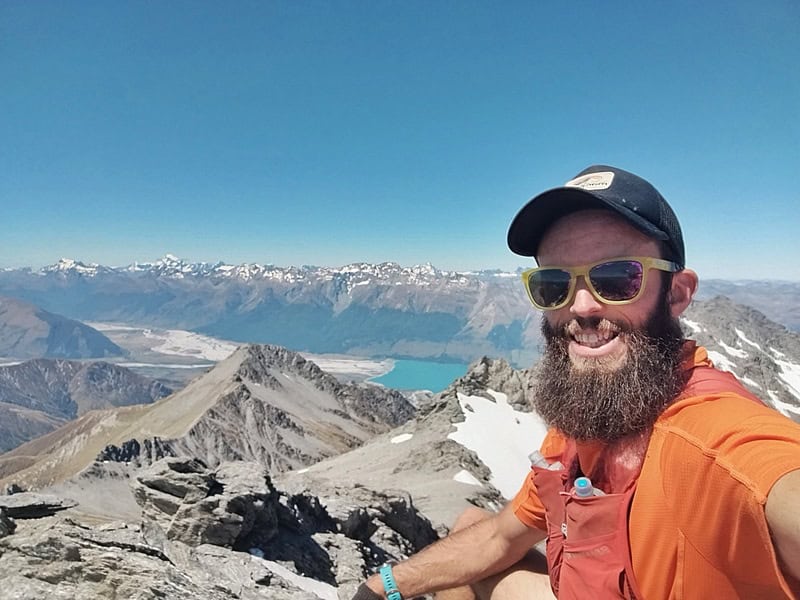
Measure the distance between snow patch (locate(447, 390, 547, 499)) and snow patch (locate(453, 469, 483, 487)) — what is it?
4.90 metres

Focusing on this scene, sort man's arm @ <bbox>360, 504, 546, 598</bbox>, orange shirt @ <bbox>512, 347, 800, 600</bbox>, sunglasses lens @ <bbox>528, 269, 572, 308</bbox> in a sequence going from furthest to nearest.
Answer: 1. man's arm @ <bbox>360, 504, 546, 598</bbox>
2. sunglasses lens @ <bbox>528, 269, 572, 308</bbox>
3. orange shirt @ <bbox>512, 347, 800, 600</bbox>

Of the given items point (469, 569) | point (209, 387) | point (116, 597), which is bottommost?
point (209, 387)

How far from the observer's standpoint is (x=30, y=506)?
35.4ft

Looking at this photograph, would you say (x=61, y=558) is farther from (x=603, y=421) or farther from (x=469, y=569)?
(x=603, y=421)

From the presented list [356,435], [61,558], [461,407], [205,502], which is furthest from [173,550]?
[356,435]

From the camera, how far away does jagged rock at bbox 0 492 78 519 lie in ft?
34.2

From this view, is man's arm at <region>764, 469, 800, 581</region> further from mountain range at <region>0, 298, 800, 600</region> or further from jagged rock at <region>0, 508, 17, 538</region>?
jagged rock at <region>0, 508, 17, 538</region>

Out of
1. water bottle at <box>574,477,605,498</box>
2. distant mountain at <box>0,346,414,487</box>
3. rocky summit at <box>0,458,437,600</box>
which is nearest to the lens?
water bottle at <box>574,477,605,498</box>

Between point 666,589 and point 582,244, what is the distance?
275 cm

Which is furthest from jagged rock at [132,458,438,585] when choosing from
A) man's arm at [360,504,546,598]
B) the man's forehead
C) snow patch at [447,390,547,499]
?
snow patch at [447,390,547,499]

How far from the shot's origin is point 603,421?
13.1 feet

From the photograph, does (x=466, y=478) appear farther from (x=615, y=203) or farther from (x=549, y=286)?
(x=615, y=203)

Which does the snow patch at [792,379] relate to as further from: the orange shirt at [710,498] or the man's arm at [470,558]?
the orange shirt at [710,498]

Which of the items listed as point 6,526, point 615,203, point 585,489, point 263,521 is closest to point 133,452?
point 263,521
